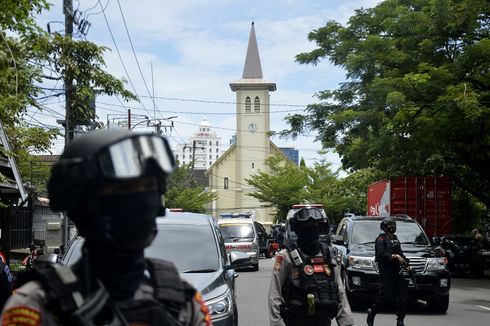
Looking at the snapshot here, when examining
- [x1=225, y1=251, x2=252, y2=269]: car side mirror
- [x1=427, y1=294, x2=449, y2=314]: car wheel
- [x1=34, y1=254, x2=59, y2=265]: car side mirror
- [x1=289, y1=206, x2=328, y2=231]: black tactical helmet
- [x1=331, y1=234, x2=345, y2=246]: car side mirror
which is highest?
[x1=289, y1=206, x2=328, y2=231]: black tactical helmet

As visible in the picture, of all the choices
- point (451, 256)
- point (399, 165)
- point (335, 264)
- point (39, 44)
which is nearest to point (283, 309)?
point (335, 264)

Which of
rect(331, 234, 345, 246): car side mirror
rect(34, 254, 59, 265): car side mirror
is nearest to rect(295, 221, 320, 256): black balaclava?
rect(34, 254, 59, 265): car side mirror

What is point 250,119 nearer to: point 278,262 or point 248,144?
point 248,144

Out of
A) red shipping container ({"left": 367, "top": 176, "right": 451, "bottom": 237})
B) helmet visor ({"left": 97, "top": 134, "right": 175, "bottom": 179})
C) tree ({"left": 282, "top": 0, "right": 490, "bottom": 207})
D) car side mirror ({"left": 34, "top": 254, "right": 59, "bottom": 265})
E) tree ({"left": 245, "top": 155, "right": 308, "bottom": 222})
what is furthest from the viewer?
tree ({"left": 245, "top": 155, "right": 308, "bottom": 222})

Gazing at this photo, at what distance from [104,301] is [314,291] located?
13.7 feet

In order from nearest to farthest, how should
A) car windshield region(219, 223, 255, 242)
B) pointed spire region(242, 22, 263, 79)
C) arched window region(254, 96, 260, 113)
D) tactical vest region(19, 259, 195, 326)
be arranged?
tactical vest region(19, 259, 195, 326) → car windshield region(219, 223, 255, 242) → arched window region(254, 96, 260, 113) → pointed spire region(242, 22, 263, 79)

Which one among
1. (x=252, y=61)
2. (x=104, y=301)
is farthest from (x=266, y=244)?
(x=252, y=61)

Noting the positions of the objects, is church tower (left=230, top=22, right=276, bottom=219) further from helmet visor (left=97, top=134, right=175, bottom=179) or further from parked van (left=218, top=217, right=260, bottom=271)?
helmet visor (left=97, top=134, right=175, bottom=179)

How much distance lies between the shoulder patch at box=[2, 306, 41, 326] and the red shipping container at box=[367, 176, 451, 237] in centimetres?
2216

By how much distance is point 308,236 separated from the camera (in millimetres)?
6160

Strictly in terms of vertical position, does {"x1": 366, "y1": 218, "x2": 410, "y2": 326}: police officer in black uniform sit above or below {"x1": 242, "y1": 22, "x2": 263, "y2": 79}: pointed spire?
below

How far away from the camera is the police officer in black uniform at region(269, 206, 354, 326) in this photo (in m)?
5.81

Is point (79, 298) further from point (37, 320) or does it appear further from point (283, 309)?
point (283, 309)

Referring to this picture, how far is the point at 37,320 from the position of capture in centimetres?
190
